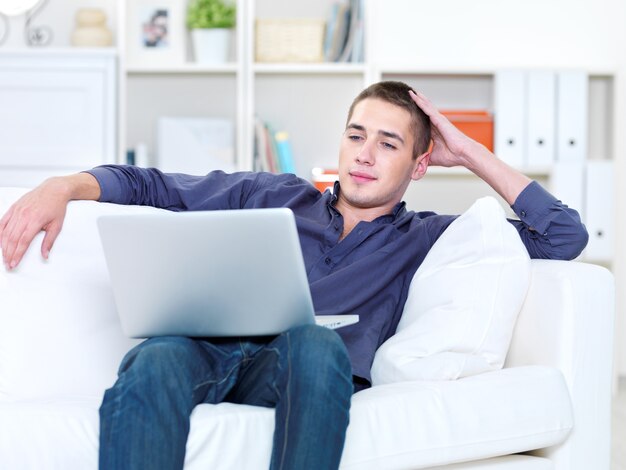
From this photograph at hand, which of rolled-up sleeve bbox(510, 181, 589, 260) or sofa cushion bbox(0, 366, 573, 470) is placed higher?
rolled-up sleeve bbox(510, 181, 589, 260)

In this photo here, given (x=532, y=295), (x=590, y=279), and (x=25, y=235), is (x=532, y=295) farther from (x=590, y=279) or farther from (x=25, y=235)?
(x=25, y=235)

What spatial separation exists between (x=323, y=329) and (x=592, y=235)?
2.59 metres

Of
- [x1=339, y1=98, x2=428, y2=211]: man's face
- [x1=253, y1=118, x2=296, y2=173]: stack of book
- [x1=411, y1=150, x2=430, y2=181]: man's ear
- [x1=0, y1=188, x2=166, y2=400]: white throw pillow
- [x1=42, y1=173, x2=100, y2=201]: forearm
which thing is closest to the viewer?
[x1=0, y1=188, x2=166, y2=400]: white throw pillow

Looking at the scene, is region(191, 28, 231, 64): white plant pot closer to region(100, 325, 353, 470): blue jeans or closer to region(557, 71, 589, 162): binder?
region(557, 71, 589, 162): binder

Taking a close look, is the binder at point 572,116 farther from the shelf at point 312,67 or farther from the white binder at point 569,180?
the shelf at point 312,67

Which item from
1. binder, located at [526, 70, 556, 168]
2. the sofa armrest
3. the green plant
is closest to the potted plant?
the green plant

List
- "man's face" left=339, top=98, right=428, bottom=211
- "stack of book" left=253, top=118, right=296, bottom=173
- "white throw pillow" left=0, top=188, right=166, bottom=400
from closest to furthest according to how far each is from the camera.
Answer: "white throw pillow" left=0, top=188, right=166, bottom=400 < "man's face" left=339, top=98, right=428, bottom=211 < "stack of book" left=253, top=118, right=296, bottom=173

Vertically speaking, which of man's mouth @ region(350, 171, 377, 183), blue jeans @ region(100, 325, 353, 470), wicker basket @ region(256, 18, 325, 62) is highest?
wicker basket @ region(256, 18, 325, 62)

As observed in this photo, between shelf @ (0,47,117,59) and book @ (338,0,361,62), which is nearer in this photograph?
shelf @ (0,47,117,59)

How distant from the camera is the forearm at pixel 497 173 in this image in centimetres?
209

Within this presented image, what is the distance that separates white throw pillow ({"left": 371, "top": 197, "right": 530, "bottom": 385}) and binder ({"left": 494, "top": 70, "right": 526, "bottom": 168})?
6.35ft

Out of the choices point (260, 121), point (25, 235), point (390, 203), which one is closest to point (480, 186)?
point (260, 121)

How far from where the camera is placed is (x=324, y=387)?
4.81 ft

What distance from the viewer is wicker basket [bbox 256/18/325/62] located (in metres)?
3.93
